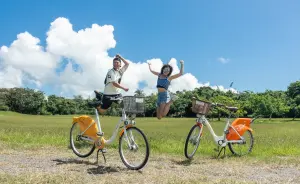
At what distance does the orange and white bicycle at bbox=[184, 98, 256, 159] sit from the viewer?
26.3ft

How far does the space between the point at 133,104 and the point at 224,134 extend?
118 inches

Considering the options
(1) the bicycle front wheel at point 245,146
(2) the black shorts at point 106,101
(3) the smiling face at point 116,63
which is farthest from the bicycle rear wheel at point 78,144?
(1) the bicycle front wheel at point 245,146

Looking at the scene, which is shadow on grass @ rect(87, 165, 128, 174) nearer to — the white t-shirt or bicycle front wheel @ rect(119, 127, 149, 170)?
bicycle front wheel @ rect(119, 127, 149, 170)

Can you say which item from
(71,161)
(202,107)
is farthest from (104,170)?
(202,107)

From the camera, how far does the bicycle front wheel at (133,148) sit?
6.57 meters

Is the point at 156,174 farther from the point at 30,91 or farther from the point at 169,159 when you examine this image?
the point at 30,91

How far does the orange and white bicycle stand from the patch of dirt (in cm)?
37

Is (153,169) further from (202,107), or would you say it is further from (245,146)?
(245,146)

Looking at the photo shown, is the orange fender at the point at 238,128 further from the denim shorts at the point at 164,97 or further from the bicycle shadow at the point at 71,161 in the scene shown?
the bicycle shadow at the point at 71,161

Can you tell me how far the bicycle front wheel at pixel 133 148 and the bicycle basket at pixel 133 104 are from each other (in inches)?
14.3

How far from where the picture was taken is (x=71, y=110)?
8369cm

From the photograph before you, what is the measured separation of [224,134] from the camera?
28.0 feet

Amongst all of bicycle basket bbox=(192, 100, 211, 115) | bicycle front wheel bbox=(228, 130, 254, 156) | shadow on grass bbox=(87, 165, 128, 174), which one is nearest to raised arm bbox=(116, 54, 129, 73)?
bicycle basket bbox=(192, 100, 211, 115)

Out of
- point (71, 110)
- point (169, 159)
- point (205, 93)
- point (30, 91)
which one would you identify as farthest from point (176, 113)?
point (169, 159)
